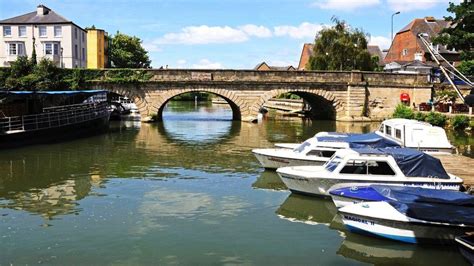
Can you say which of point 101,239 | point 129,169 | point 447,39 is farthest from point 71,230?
point 447,39

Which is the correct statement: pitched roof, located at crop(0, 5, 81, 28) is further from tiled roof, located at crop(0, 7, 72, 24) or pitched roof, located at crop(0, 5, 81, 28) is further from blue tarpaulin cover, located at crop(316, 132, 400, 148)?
blue tarpaulin cover, located at crop(316, 132, 400, 148)

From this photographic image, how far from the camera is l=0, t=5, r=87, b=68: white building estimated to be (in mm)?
68000

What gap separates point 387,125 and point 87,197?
1653 cm

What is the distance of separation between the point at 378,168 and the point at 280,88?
34.1 meters

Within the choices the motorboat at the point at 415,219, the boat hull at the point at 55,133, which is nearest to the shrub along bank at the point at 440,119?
the boat hull at the point at 55,133

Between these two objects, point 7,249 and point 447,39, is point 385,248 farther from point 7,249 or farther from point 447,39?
point 447,39

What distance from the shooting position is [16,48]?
68750 millimetres

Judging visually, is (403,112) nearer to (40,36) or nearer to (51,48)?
(51,48)

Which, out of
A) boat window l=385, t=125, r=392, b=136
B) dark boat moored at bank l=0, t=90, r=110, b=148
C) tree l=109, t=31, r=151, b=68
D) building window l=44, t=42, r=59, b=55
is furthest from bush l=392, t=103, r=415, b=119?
tree l=109, t=31, r=151, b=68

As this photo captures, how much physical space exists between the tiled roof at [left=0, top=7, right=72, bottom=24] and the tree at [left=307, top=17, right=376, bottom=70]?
33508mm

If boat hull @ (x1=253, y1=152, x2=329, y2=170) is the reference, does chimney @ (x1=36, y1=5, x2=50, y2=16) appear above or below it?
above

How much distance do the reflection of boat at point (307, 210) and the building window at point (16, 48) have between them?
61.7 metres

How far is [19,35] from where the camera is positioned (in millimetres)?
68375

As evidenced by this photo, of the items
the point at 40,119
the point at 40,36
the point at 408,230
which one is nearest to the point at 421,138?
the point at 408,230
